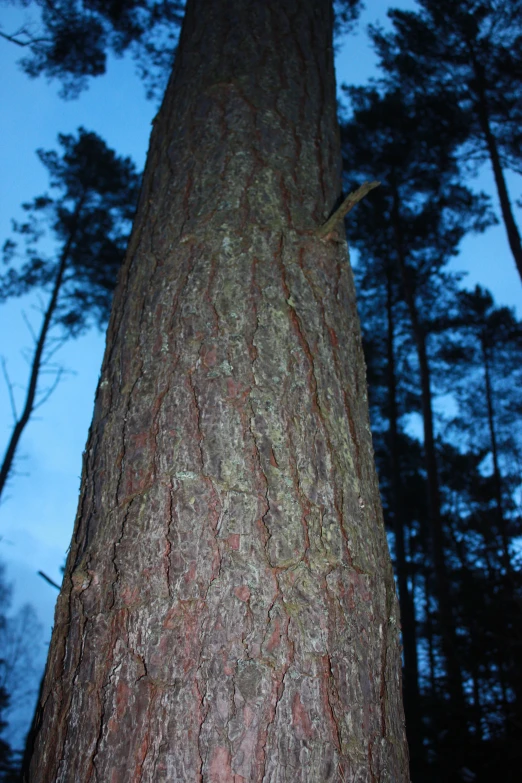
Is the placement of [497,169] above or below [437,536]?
above

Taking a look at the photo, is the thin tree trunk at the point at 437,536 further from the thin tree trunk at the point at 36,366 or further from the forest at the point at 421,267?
the thin tree trunk at the point at 36,366

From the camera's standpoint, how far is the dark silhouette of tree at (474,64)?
10.6m

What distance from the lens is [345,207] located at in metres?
1.24

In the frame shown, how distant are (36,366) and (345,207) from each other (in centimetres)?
1123

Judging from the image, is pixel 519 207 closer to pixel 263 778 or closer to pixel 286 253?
pixel 286 253

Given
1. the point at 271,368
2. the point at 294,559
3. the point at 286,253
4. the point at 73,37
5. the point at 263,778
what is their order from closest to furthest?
the point at 263,778 → the point at 294,559 → the point at 271,368 → the point at 286,253 → the point at 73,37

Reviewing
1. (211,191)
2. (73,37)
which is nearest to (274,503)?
(211,191)

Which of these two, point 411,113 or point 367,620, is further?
point 411,113

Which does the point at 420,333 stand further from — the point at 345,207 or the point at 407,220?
the point at 345,207

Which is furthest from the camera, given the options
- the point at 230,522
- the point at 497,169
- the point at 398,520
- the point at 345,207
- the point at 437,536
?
the point at 398,520

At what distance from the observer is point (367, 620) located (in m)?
0.92

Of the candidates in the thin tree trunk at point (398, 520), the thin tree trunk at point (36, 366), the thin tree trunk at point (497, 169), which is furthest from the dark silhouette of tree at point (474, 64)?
the thin tree trunk at point (36, 366)

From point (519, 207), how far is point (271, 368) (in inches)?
495

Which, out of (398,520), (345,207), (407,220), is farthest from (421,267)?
(345,207)
